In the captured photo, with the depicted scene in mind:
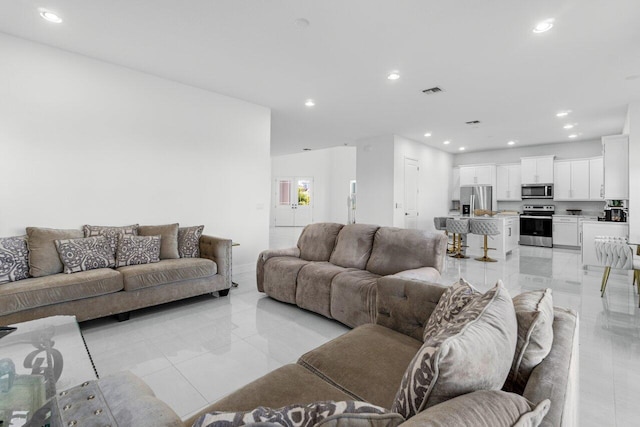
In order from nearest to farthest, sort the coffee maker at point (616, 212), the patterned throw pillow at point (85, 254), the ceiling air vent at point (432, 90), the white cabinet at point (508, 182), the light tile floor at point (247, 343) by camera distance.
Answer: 1. the light tile floor at point (247, 343)
2. the patterned throw pillow at point (85, 254)
3. the ceiling air vent at point (432, 90)
4. the coffee maker at point (616, 212)
5. the white cabinet at point (508, 182)

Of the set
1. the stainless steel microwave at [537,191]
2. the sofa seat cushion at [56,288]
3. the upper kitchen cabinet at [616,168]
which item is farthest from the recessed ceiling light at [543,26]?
the stainless steel microwave at [537,191]

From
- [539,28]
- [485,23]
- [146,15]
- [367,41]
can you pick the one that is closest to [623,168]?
[539,28]

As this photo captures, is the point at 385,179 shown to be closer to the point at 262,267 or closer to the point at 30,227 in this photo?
the point at 262,267

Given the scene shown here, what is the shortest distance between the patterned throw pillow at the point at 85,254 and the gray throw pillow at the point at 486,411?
342 centimetres

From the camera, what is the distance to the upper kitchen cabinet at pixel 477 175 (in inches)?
345

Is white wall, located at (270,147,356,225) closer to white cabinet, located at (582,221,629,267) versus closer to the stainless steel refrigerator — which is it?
the stainless steel refrigerator

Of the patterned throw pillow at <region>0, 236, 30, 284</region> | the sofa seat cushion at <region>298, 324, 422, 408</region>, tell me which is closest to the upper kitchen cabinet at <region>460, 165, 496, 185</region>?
the sofa seat cushion at <region>298, 324, 422, 408</region>

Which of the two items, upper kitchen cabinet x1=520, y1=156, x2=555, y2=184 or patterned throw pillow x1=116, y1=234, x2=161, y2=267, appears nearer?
patterned throw pillow x1=116, y1=234, x2=161, y2=267

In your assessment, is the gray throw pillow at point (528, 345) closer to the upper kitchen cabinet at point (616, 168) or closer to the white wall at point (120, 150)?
the white wall at point (120, 150)

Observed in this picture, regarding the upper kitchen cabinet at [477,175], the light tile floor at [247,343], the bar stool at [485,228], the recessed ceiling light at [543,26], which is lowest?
the light tile floor at [247,343]

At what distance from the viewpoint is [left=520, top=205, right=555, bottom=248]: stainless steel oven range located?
7.89 meters

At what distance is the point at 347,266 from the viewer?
132 inches

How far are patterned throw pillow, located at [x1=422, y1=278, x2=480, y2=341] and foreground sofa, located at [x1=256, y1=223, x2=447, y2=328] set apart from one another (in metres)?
0.97

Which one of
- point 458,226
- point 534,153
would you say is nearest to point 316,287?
point 458,226
